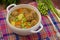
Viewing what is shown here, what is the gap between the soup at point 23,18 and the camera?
70 centimetres

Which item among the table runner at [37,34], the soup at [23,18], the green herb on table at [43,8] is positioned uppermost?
the green herb on table at [43,8]

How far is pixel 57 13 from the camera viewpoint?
865mm

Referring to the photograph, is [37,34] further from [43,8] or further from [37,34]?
[43,8]

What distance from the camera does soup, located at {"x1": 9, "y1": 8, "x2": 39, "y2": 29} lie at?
695 millimetres

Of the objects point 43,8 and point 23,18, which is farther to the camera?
point 43,8

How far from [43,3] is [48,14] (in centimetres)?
9

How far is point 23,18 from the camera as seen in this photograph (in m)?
0.72

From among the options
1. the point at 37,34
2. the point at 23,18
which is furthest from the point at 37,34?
the point at 23,18

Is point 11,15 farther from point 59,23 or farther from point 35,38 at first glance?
point 59,23

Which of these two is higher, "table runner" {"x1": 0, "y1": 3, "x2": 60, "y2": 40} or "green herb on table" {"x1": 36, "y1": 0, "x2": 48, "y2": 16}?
"green herb on table" {"x1": 36, "y1": 0, "x2": 48, "y2": 16}

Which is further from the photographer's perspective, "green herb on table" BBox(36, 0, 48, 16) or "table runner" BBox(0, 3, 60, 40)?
"green herb on table" BBox(36, 0, 48, 16)

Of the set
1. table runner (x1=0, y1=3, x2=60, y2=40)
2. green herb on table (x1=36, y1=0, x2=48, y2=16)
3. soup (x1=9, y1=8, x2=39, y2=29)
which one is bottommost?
table runner (x1=0, y1=3, x2=60, y2=40)

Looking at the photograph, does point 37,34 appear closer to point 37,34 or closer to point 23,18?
point 37,34

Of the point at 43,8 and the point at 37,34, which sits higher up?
the point at 43,8
